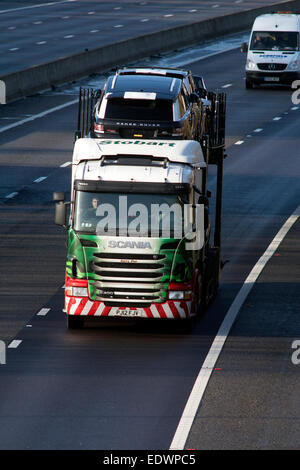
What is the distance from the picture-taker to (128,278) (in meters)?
19.9

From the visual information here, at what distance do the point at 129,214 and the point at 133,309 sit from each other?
→ 61.7 inches

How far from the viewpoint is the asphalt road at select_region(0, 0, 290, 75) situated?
62469mm

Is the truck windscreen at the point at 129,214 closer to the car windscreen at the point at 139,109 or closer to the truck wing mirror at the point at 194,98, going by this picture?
the car windscreen at the point at 139,109

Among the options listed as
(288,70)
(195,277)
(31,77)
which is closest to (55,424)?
(195,277)

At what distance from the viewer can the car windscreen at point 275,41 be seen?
177 feet

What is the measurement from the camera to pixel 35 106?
157 feet

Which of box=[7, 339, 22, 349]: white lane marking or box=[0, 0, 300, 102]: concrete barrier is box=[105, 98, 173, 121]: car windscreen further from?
box=[0, 0, 300, 102]: concrete barrier

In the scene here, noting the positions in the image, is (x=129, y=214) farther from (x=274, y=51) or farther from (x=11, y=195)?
(x=274, y=51)

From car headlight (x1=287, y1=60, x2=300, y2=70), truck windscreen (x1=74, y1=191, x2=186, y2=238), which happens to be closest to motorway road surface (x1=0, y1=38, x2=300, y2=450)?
truck windscreen (x1=74, y1=191, x2=186, y2=238)

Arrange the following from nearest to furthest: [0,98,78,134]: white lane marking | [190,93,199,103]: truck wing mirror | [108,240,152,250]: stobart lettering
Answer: [108,240,152,250]: stobart lettering
[190,93,199,103]: truck wing mirror
[0,98,78,134]: white lane marking

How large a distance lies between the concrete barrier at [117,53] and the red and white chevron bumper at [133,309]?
1106 inches

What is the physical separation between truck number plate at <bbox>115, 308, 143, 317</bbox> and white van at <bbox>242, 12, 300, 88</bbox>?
112 ft
